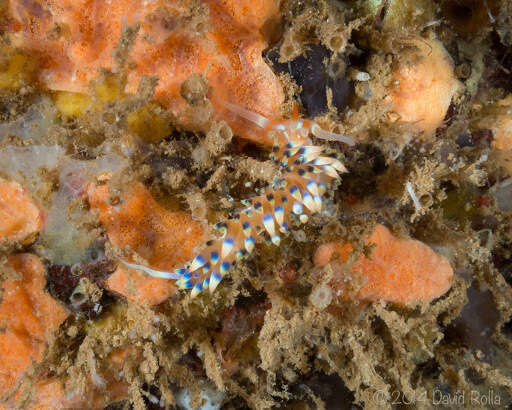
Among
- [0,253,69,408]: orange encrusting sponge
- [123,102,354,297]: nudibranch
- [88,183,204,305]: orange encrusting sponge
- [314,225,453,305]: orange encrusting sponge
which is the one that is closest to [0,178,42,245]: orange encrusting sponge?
[0,253,69,408]: orange encrusting sponge

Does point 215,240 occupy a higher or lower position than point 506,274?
higher

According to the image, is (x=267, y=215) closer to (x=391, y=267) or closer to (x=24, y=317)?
(x=391, y=267)

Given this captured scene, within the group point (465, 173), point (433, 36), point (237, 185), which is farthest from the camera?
point (465, 173)

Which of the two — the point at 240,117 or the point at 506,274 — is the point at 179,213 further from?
the point at 506,274

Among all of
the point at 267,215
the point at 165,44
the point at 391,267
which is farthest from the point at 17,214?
the point at 391,267

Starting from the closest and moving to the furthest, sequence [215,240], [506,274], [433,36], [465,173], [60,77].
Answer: [215,240]
[60,77]
[433,36]
[465,173]
[506,274]

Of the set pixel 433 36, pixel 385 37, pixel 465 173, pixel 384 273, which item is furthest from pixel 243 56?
pixel 465 173

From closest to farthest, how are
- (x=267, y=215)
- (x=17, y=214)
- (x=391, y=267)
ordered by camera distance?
(x=267, y=215) < (x=17, y=214) < (x=391, y=267)

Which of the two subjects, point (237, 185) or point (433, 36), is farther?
point (433, 36)

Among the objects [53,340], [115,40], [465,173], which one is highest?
[115,40]

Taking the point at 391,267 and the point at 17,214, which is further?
the point at 391,267
